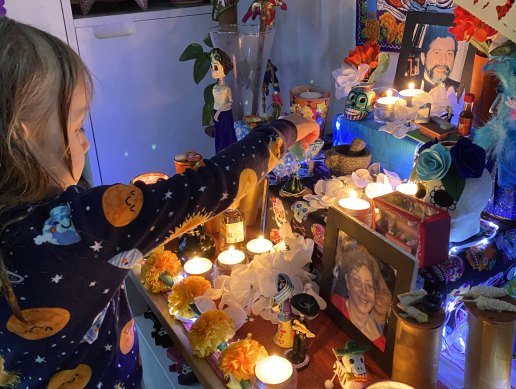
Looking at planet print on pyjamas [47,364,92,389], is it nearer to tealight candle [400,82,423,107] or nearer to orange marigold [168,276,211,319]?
orange marigold [168,276,211,319]

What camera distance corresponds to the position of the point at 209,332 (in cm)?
89

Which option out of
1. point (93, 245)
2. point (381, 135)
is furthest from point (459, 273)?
point (93, 245)

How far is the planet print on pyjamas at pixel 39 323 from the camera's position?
66 cm

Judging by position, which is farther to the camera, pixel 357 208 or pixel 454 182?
pixel 357 208

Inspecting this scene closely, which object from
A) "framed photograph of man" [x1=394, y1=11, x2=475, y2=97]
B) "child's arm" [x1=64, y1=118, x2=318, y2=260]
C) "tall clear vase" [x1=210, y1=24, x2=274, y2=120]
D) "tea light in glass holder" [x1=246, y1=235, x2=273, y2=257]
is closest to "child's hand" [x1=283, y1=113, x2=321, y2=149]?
"child's arm" [x1=64, y1=118, x2=318, y2=260]

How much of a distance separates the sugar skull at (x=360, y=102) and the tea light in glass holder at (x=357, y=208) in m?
0.26

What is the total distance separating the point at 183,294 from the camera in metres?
0.99

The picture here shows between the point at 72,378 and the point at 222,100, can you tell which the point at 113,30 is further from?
the point at 72,378

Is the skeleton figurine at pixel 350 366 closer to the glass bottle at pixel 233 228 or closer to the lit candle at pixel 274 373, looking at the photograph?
the lit candle at pixel 274 373

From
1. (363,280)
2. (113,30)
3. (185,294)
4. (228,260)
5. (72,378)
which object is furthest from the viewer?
(113,30)

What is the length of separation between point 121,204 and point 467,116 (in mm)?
692

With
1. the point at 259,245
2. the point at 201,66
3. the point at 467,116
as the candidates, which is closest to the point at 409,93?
the point at 467,116

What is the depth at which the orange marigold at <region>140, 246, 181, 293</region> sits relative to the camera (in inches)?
42.2

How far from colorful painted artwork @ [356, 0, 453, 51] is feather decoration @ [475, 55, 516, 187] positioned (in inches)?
12.5
